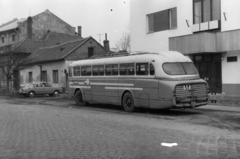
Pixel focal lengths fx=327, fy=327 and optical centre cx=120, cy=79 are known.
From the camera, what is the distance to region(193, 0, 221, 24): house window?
21797 mm

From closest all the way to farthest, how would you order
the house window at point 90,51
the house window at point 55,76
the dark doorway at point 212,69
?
the dark doorway at point 212,69 → the house window at point 55,76 → the house window at point 90,51

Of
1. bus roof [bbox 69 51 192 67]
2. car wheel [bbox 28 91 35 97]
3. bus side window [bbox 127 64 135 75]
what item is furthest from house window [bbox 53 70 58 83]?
bus side window [bbox 127 64 135 75]

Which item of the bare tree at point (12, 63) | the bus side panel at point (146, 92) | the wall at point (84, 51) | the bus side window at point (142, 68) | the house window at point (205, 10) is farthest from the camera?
the wall at point (84, 51)

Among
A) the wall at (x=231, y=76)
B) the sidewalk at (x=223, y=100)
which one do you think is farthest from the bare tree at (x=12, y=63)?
the sidewalk at (x=223, y=100)

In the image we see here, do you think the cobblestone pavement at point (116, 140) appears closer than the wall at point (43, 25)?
Yes

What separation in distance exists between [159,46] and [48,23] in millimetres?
34019

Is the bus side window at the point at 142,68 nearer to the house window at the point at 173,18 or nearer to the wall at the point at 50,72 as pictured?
the house window at the point at 173,18

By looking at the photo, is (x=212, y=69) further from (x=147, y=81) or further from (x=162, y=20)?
(x=147, y=81)

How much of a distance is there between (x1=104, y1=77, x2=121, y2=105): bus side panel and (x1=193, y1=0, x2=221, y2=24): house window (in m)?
9.22

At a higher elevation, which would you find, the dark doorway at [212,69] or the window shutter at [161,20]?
the window shutter at [161,20]

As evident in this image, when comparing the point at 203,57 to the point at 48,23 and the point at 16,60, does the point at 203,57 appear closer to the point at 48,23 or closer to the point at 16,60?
the point at 16,60

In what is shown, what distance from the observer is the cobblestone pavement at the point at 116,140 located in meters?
6.94

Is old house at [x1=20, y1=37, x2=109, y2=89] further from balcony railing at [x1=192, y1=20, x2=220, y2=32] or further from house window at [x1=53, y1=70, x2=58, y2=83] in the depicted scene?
balcony railing at [x1=192, y1=20, x2=220, y2=32]

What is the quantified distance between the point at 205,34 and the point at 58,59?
19990mm
